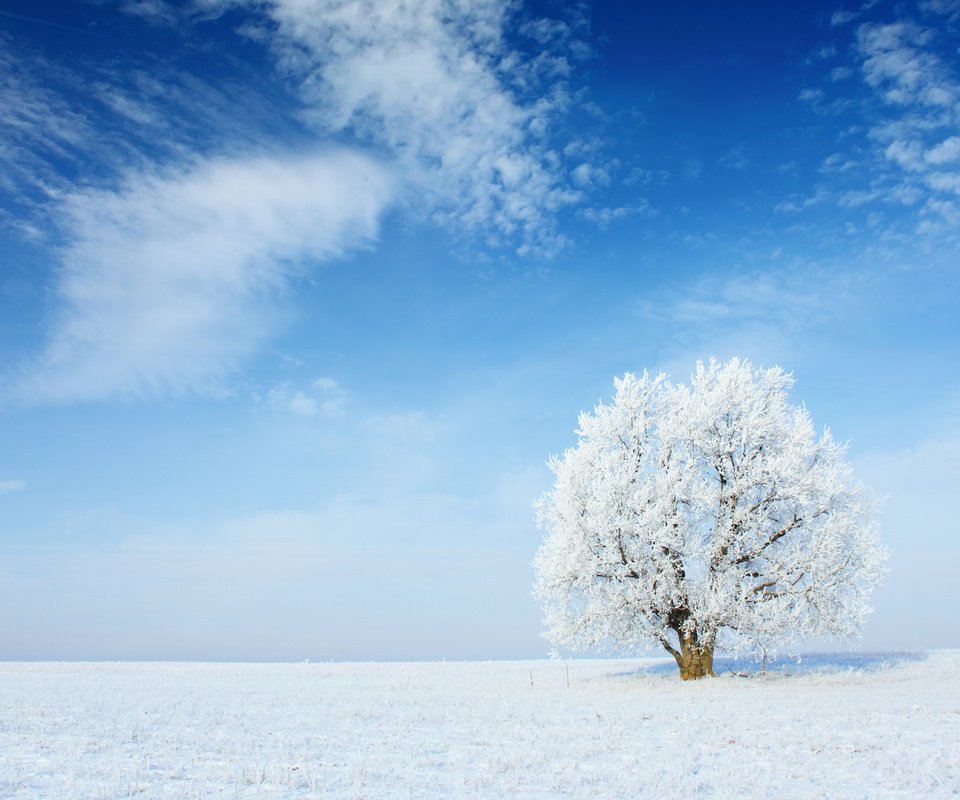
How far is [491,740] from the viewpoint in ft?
55.8

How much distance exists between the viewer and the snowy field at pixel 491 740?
12391 mm

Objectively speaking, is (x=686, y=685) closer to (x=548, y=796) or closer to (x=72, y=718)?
(x=548, y=796)

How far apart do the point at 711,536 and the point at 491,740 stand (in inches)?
731

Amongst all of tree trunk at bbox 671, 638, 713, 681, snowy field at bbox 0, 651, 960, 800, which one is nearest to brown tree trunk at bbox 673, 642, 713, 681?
tree trunk at bbox 671, 638, 713, 681

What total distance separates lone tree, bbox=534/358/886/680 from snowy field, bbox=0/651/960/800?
2.67 metres

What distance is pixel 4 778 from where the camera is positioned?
12055 mm

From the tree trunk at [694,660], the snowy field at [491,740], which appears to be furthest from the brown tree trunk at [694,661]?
the snowy field at [491,740]

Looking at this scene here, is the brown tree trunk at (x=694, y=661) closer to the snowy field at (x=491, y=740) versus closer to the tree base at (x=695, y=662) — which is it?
the tree base at (x=695, y=662)

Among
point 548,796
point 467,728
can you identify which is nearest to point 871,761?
point 548,796

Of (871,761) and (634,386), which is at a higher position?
(634,386)

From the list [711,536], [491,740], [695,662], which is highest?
[711,536]

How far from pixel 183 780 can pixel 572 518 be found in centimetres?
2218

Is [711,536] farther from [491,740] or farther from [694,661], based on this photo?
[491,740]

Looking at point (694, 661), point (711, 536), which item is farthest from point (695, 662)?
point (711, 536)
